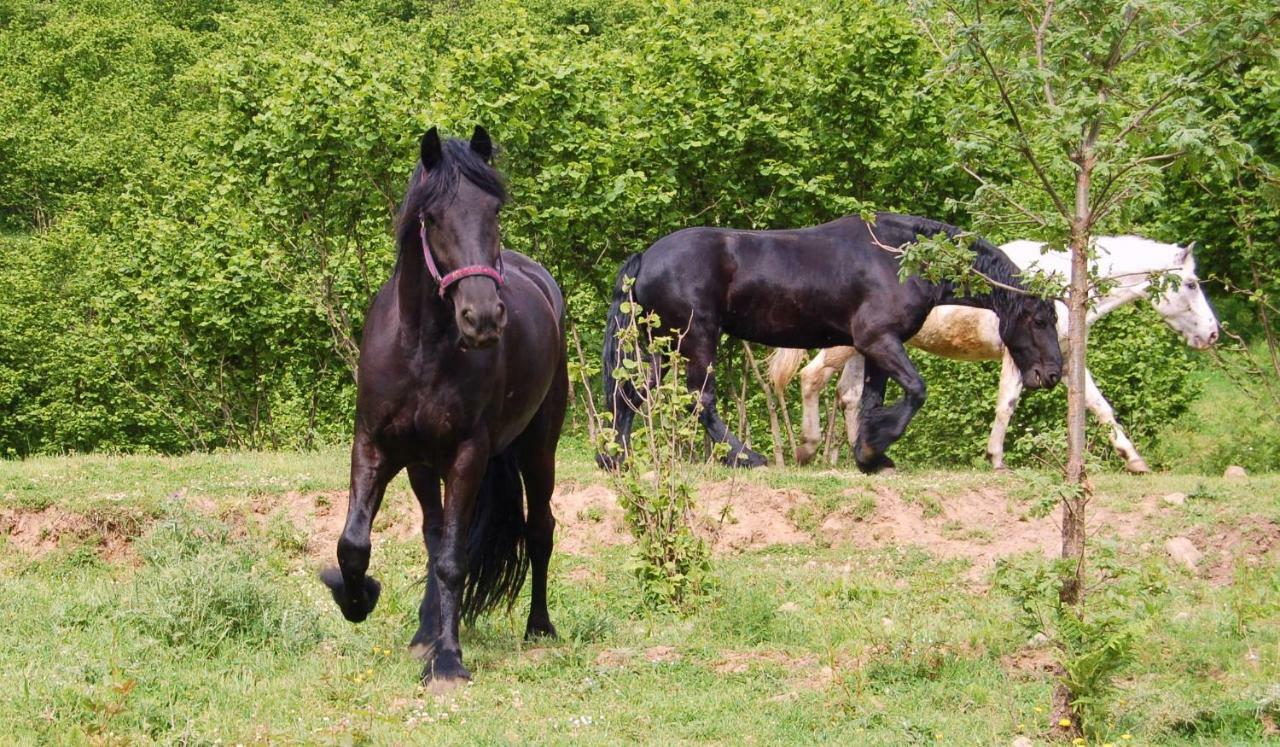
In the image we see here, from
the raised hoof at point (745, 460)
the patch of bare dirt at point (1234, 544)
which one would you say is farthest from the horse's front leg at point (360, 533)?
the raised hoof at point (745, 460)

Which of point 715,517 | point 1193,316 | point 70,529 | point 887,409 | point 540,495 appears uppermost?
point 1193,316

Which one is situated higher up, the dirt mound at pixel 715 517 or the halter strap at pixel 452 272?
the halter strap at pixel 452 272

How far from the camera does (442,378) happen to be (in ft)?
20.0

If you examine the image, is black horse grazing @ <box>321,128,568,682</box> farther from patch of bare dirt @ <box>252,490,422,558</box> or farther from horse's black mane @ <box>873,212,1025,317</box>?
horse's black mane @ <box>873,212,1025,317</box>

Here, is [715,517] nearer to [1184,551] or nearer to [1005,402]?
[1184,551]

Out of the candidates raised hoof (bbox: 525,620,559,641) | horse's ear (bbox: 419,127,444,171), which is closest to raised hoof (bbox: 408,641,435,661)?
raised hoof (bbox: 525,620,559,641)

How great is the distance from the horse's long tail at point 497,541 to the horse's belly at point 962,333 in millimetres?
7277

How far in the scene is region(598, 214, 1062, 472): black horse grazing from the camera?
1188 centimetres

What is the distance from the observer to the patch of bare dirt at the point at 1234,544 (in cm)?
902

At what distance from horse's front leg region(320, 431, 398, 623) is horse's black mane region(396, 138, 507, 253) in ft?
3.21

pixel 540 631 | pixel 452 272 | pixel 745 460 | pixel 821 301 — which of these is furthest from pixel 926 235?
pixel 452 272

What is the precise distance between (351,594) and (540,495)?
1.34m

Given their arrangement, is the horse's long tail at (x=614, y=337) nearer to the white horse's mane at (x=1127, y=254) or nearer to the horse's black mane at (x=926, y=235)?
the horse's black mane at (x=926, y=235)

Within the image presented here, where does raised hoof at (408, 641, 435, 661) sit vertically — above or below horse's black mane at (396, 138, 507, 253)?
below
